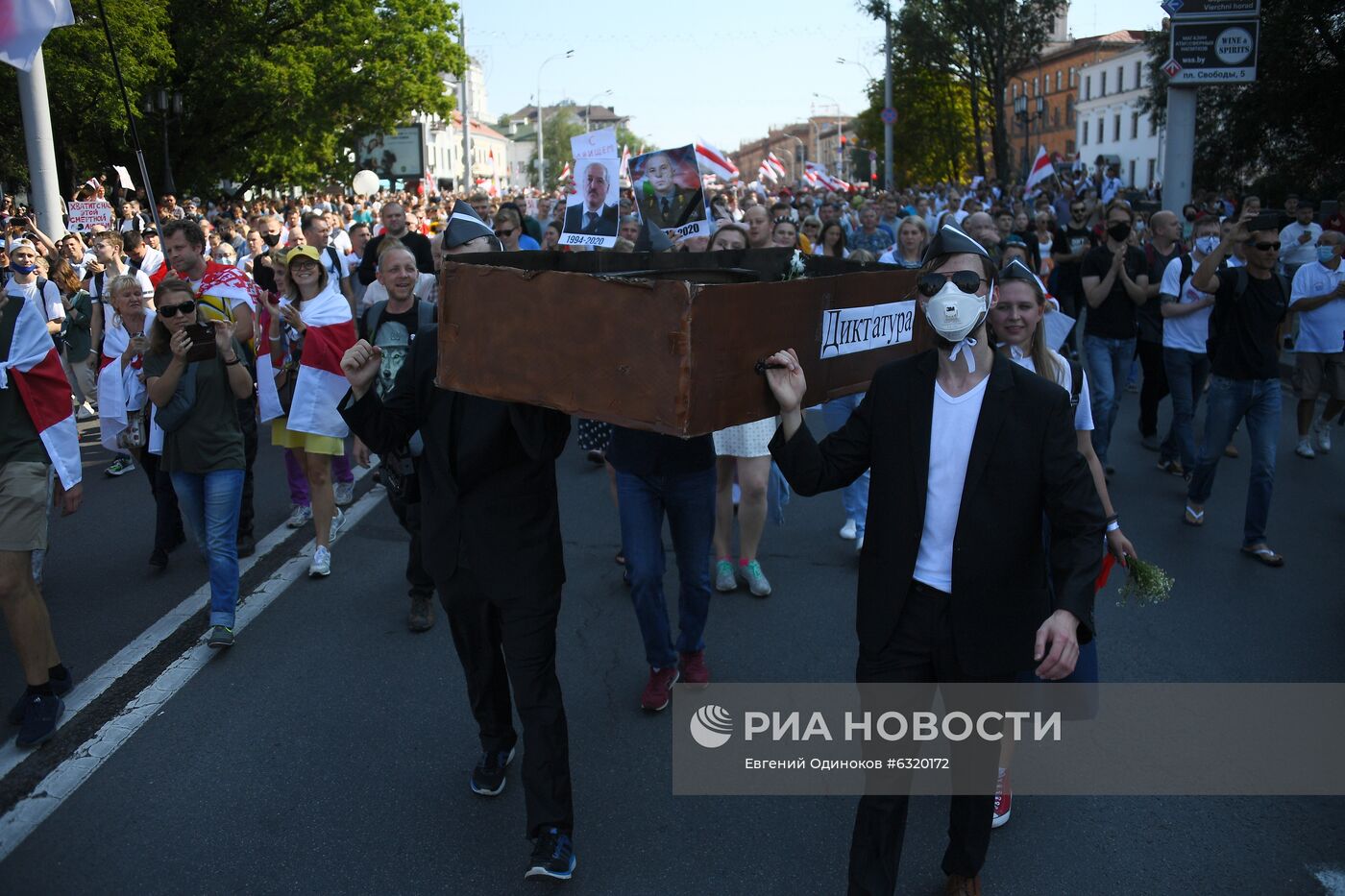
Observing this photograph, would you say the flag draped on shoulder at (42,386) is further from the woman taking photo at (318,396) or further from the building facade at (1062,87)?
the building facade at (1062,87)

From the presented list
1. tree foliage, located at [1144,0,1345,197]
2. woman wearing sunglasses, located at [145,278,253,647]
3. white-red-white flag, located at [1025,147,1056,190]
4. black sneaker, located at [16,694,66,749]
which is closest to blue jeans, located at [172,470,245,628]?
woman wearing sunglasses, located at [145,278,253,647]

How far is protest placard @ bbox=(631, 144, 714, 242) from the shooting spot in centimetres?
1022

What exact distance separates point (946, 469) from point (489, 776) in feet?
6.73

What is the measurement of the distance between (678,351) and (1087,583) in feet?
4.27

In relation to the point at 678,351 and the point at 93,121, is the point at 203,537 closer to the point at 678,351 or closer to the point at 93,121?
the point at 678,351

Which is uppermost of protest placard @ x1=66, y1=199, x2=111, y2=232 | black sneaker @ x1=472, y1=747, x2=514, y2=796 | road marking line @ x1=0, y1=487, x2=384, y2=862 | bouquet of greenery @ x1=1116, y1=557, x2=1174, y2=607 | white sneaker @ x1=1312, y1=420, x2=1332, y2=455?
protest placard @ x1=66, y1=199, x2=111, y2=232

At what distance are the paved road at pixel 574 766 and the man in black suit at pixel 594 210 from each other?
12.4 feet

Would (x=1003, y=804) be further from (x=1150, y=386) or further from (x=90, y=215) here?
(x=90, y=215)

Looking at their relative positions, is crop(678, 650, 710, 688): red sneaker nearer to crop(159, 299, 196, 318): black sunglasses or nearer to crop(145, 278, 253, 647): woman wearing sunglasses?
crop(145, 278, 253, 647): woman wearing sunglasses

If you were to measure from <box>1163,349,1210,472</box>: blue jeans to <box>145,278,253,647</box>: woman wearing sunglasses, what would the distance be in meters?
6.37

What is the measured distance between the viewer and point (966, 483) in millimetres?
2979

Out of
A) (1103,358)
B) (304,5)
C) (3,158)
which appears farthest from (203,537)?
(304,5)

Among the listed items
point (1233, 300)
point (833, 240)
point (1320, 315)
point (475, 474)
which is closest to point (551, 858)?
point (475, 474)

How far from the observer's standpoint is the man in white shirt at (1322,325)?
8.65 metres
